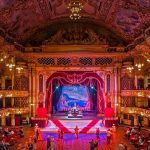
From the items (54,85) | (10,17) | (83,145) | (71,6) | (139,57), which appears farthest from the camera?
(54,85)

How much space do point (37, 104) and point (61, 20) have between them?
7.95 meters

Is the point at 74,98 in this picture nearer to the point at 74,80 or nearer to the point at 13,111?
the point at 74,80

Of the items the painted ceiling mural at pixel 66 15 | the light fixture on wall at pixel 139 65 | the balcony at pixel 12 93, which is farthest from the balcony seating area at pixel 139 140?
the balcony at pixel 12 93

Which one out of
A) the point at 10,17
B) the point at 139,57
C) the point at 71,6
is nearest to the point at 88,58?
the point at 139,57

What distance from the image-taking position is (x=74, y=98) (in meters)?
33.8

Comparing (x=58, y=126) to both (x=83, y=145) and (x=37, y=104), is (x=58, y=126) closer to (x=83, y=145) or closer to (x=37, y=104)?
(x=37, y=104)

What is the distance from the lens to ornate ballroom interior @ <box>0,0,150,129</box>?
93.4 ft

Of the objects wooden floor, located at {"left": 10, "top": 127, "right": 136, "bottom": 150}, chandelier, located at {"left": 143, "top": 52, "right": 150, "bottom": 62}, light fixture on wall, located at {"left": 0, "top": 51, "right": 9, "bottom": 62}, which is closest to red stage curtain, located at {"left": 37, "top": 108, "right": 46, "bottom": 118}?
wooden floor, located at {"left": 10, "top": 127, "right": 136, "bottom": 150}

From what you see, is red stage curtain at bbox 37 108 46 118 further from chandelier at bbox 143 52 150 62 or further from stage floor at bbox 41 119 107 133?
chandelier at bbox 143 52 150 62

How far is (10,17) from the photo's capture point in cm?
2431

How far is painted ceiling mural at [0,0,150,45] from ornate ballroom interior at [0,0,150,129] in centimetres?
13

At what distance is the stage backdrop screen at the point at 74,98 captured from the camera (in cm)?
3372

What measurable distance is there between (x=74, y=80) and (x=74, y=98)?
11.0 feet

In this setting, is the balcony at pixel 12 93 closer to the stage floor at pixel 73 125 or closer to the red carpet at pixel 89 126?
the stage floor at pixel 73 125
